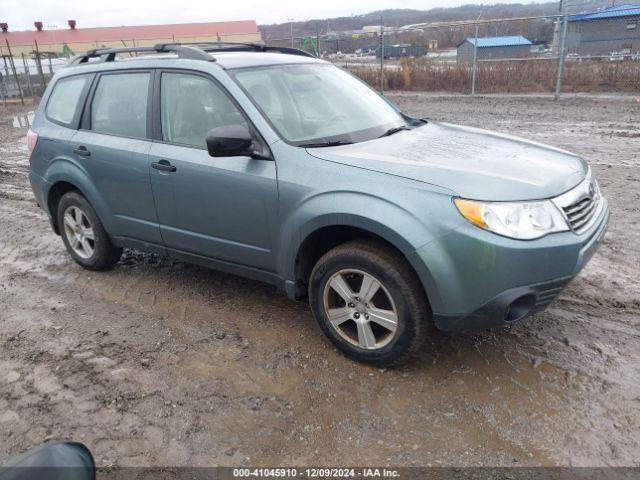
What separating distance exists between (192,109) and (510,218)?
238 centimetres

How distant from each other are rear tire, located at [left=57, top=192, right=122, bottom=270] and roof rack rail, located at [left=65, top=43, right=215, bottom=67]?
1.25m

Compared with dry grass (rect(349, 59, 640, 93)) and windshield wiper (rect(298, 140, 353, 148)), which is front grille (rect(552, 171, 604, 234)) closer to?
windshield wiper (rect(298, 140, 353, 148))

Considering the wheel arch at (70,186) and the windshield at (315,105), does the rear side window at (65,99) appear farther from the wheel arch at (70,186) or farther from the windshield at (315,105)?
the windshield at (315,105)

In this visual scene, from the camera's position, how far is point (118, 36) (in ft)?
129

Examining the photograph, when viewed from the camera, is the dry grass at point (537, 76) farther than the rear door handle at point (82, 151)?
Yes

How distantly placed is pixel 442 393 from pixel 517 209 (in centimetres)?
113

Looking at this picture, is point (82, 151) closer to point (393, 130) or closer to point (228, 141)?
point (228, 141)

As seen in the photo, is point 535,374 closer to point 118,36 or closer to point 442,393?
point 442,393

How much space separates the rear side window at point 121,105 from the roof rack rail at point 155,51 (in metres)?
0.26

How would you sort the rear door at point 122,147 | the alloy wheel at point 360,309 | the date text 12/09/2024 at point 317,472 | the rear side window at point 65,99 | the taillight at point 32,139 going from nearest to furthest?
the date text 12/09/2024 at point 317,472, the alloy wheel at point 360,309, the rear door at point 122,147, the rear side window at point 65,99, the taillight at point 32,139

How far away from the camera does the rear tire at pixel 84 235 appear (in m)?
4.71

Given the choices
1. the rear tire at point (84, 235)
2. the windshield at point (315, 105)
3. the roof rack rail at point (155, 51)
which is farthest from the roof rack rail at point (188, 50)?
the rear tire at point (84, 235)

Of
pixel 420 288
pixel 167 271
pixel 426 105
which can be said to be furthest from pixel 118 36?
pixel 420 288

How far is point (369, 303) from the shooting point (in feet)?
10.4
